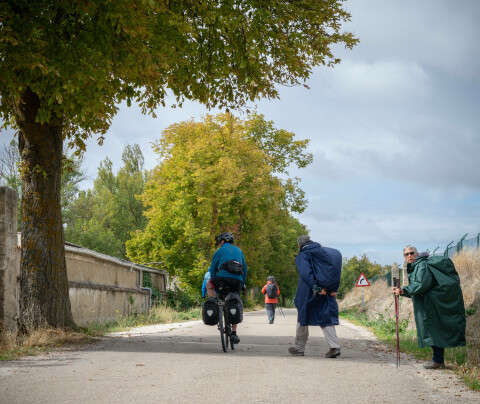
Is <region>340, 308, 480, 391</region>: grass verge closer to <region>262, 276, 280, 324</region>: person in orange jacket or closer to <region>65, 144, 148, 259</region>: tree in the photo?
<region>262, 276, 280, 324</region>: person in orange jacket

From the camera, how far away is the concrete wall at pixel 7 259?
463 inches

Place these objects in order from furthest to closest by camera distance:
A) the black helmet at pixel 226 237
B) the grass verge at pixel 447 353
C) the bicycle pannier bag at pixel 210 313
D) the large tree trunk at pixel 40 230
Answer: the large tree trunk at pixel 40 230 → the black helmet at pixel 226 237 → the bicycle pannier bag at pixel 210 313 → the grass verge at pixel 447 353

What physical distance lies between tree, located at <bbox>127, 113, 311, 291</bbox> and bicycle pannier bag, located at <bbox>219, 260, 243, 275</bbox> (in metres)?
26.2

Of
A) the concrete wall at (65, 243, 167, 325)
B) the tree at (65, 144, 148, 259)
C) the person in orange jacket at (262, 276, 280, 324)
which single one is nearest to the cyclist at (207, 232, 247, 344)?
the concrete wall at (65, 243, 167, 325)

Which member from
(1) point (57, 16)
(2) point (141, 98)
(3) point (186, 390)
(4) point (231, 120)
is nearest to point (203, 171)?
(4) point (231, 120)

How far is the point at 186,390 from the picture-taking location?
6715mm

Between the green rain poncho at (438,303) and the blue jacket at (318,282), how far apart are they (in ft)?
4.69

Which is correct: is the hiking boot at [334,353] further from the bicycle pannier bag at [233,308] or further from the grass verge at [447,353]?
the bicycle pannier bag at [233,308]

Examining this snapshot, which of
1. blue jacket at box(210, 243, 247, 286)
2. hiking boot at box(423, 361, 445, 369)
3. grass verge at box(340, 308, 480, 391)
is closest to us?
grass verge at box(340, 308, 480, 391)

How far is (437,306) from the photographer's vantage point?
884 cm

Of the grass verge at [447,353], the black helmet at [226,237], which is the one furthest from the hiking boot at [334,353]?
the black helmet at [226,237]

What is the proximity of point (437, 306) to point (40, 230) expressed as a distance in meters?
7.96

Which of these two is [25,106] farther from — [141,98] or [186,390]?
[186,390]

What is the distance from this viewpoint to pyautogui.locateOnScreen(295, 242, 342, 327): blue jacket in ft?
33.2
